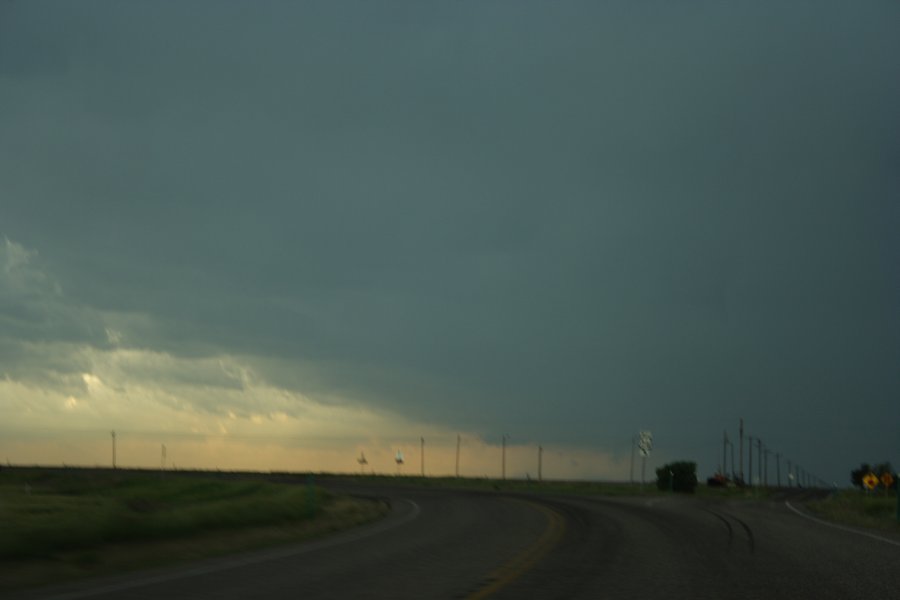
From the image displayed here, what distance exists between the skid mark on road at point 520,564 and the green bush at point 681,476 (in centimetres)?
4373

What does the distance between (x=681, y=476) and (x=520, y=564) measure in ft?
175

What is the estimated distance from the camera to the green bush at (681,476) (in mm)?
66000

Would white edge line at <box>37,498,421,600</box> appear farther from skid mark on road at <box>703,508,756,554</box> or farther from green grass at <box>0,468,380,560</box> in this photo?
skid mark on road at <box>703,508,756,554</box>

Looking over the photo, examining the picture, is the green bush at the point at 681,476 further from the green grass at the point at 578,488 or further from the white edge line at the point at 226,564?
the white edge line at the point at 226,564

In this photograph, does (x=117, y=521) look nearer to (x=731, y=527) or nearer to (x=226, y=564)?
(x=226, y=564)

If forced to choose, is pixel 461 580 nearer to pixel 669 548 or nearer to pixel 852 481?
pixel 669 548

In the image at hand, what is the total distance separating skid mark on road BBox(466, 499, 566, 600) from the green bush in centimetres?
4373

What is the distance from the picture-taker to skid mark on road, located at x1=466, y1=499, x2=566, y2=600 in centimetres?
1245

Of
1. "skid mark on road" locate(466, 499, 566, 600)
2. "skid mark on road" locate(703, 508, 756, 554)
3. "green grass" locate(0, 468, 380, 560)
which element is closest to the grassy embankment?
"green grass" locate(0, 468, 380, 560)

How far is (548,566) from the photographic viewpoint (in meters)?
15.2

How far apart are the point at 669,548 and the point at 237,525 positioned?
9898 mm

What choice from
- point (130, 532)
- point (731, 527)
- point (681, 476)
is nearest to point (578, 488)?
point (681, 476)

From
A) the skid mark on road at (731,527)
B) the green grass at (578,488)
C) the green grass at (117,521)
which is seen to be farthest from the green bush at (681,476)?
the green grass at (117,521)

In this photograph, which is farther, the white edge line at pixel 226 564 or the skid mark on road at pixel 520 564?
the skid mark on road at pixel 520 564
